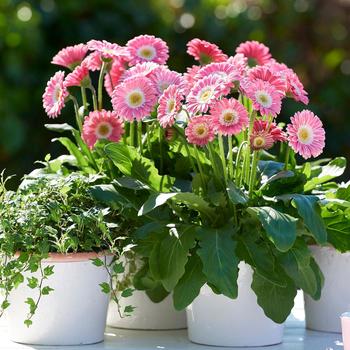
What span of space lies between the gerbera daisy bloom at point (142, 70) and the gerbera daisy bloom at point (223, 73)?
0.11m

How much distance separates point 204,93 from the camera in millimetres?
1783

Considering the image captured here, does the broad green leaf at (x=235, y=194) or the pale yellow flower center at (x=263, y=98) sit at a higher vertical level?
the pale yellow flower center at (x=263, y=98)

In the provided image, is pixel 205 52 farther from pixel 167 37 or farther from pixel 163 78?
pixel 167 37

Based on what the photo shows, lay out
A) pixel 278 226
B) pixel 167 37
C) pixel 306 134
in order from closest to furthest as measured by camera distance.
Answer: pixel 278 226 → pixel 306 134 → pixel 167 37

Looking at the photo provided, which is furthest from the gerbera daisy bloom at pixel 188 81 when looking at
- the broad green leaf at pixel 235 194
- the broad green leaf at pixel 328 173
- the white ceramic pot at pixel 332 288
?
the white ceramic pot at pixel 332 288

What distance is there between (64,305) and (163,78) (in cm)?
49

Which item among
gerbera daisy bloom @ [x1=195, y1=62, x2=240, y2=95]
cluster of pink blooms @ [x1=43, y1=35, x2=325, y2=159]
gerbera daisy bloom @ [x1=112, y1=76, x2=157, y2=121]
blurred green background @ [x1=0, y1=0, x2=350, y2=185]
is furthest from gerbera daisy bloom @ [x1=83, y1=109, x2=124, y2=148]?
blurred green background @ [x1=0, y1=0, x2=350, y2=185]

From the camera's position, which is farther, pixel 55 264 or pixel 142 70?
pixel 142 70

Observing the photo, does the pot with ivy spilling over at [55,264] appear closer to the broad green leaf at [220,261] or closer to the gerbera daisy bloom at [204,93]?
the broad green leaf at [220,261]

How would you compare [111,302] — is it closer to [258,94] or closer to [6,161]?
[258,94]

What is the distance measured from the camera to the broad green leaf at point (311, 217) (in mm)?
1765

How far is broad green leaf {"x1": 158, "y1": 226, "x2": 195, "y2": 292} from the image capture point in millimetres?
Result: 1794

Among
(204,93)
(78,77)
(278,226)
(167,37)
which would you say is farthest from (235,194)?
(167,37)

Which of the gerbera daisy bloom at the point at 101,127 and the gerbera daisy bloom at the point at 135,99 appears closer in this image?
the gerbera daisy bloom at the point at 135,99
